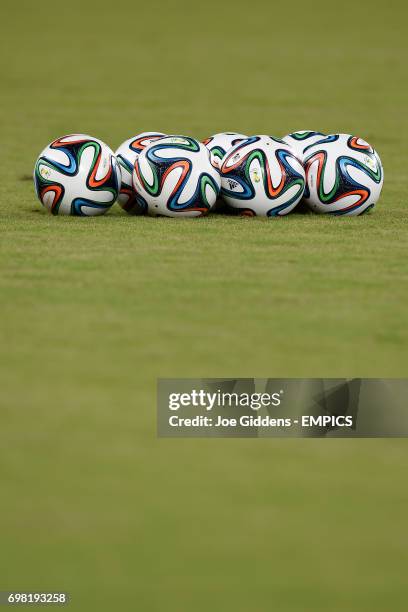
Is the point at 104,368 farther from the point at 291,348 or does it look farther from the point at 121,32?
the point at 121,32

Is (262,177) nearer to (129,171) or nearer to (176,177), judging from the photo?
(176,177)

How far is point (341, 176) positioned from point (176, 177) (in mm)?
1940

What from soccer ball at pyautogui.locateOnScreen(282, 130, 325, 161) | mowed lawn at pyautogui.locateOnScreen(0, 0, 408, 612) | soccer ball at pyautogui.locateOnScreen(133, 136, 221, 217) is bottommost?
mowed lawn at pyautogui.locateOnScreen(0, 0, 408, 612)

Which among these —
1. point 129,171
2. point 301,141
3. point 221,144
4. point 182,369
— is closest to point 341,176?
point 301,141

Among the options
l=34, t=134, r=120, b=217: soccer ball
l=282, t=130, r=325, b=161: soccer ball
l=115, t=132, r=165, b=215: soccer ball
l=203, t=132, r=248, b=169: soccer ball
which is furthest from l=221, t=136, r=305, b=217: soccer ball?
l=34, t=134, r=120, b=217: soccer ball

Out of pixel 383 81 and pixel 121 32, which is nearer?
pixel 383 81

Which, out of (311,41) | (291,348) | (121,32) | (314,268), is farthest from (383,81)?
(291,348)

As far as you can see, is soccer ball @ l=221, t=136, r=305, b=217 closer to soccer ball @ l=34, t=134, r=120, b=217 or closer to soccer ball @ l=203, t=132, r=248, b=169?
soccer ball @ l=203, t=132, r=248, b=169

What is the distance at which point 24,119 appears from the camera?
2470 centimetres

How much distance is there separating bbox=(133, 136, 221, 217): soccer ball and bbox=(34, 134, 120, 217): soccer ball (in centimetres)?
35

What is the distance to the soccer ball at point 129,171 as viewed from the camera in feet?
41.8

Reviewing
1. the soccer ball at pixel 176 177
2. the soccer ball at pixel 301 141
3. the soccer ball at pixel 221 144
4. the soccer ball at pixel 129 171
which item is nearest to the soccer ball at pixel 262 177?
the soccer ball at pixel 176 177

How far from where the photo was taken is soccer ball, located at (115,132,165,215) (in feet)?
41.8

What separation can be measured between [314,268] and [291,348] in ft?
8.36
